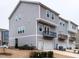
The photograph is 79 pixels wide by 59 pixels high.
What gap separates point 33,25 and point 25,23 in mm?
751

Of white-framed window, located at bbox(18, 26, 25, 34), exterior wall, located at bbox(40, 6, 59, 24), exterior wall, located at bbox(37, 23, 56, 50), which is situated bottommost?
exterior wall, located at bbox(37, 23, 56, 50)

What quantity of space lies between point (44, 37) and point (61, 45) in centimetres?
447

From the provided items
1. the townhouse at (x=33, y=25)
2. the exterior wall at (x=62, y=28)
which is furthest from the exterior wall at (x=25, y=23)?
the exterior wall at (x=62, y=28)

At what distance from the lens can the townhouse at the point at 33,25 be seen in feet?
58.2

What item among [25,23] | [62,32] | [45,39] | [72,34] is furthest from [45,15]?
[72,34]

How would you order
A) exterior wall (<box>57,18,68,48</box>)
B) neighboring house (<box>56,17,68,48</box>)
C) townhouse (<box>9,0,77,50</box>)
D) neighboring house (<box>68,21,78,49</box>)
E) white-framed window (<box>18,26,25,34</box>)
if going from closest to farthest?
townhouse (<box>9,0,77,50</box>) → white-framed window (<box>18,26,25,34</box>) → neighboring house (<box>56,17,68,48</box>) → exterior wall (<box>57,18,68,48</box>) → neighboring house (<box>68,21,78,49</box>)

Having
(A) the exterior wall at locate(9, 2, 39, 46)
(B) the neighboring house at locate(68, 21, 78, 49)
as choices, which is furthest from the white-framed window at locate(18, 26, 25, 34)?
(B) the neighboring house at locate(68, 21, 78, 49)

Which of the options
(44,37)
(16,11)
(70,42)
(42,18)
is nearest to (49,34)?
(44,37)

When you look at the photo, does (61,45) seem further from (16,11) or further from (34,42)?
(16,11)

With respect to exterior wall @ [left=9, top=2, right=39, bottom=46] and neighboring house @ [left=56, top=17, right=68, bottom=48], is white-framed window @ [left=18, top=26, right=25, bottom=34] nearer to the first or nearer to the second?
exterior wall @ [left=9, top=2, right=39, bottom=46]

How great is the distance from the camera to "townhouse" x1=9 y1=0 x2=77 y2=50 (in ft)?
58.2

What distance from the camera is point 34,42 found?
60.7 ft

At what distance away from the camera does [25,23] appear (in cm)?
1808

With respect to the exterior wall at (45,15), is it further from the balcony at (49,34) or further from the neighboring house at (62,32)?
the neighboring house at (62,32)
